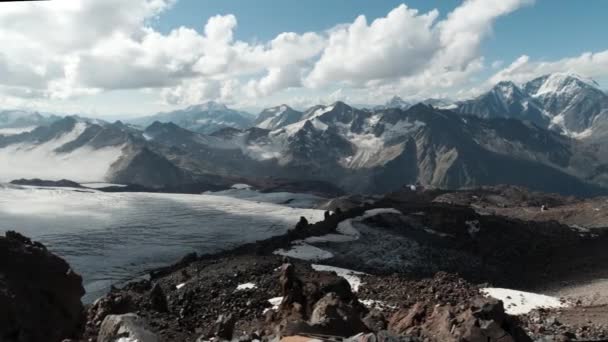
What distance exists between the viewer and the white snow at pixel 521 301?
29.1 metres

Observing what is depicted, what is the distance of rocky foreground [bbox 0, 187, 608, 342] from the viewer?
672 inches

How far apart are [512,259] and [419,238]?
415 inches

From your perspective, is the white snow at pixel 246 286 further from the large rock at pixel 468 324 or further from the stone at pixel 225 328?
the large rock at pixel 468 324

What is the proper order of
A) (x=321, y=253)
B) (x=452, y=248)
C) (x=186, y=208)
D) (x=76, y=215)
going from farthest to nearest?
(x=186, y=208) < (x=76, y=215) < (x=452, y=248) < (x=321, y=253)

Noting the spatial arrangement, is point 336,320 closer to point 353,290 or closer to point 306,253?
point 353,290

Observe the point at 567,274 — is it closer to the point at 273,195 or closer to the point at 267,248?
the point at 267,248

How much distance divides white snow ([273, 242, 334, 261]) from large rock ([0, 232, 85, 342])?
3071cm

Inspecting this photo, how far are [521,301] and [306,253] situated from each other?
91.3 ft

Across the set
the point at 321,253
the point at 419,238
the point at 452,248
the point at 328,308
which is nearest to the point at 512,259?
the point at 452,248

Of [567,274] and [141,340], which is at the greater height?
[141,340]

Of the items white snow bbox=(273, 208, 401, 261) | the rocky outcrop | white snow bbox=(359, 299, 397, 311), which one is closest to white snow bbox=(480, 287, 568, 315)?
white snow bbox=(359, 299, 397, 311)

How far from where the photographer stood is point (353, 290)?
34.3 meters

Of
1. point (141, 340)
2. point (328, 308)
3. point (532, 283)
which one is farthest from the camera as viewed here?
point (532, 283)

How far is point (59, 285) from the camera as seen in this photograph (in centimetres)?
2288
